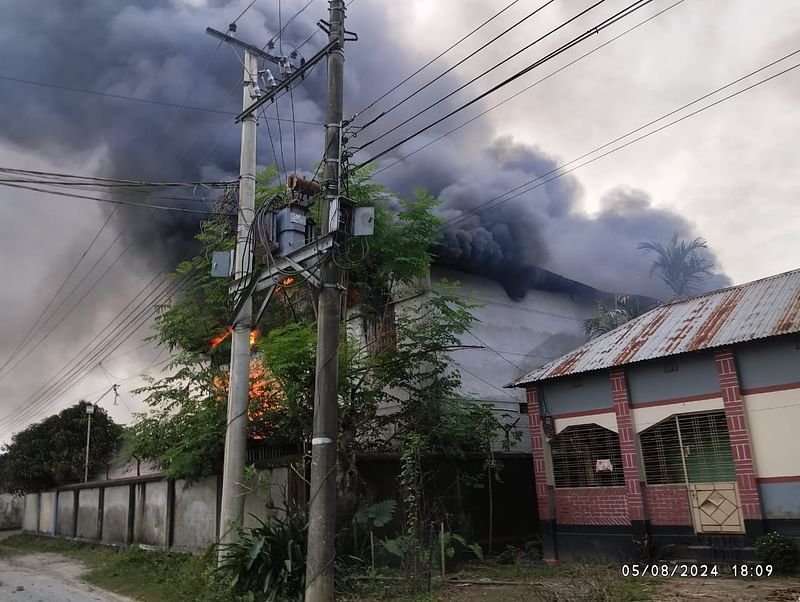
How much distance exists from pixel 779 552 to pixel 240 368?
10.6 metres

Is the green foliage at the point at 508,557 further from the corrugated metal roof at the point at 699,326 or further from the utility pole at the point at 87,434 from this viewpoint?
the utility pole at the point at 87,434

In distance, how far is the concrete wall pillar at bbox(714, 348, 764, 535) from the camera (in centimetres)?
1262

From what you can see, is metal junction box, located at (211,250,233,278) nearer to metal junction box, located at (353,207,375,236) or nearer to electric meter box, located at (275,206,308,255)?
electric meter box, located at (275,206,308,255)

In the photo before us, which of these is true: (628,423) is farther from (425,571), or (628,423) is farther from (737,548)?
(425,571)

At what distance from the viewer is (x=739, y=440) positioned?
42.3ft

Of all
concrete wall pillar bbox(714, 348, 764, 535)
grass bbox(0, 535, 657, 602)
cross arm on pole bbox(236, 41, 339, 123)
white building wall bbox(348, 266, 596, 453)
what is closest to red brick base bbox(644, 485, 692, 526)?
concrete wall pillar bbox(714, 348, 764, 535)

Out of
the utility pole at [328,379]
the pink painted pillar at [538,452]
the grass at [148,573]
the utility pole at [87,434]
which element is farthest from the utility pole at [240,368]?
the utility pole at [87,434]

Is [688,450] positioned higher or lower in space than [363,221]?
lower

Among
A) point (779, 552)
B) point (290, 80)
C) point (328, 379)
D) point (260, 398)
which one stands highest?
point (290, 80)

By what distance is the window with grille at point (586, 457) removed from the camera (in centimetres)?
1527

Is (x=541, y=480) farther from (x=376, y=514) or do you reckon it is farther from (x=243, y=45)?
(x=243, y=45)

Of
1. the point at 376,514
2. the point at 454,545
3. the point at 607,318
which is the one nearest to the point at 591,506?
the point at 454,545

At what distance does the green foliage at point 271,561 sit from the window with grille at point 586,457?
779 centimetres

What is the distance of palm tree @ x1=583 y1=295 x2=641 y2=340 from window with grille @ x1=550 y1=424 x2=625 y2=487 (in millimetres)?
9453
